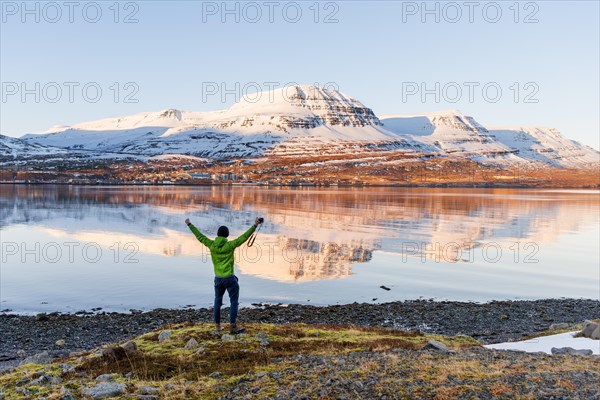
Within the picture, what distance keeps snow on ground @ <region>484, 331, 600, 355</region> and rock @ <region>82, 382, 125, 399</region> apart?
10.8 meters

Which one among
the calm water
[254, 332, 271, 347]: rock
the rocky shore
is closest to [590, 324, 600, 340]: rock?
the rocky shore

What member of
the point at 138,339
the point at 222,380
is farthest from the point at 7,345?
the point at 222,380

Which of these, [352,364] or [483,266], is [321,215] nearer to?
[483,266]

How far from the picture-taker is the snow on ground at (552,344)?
16003 millimetres

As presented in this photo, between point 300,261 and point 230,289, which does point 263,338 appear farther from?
point 300,261

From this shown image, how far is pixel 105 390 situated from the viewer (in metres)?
10.6

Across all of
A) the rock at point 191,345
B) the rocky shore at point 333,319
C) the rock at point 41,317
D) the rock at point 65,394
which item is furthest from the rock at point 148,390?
the rock at point 41,317

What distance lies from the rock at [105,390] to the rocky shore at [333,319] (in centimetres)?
899

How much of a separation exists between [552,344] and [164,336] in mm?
11554

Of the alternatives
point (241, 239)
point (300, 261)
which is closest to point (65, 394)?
point (241, 239)

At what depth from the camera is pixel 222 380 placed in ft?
37.3

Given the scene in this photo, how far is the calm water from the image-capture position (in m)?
30.8

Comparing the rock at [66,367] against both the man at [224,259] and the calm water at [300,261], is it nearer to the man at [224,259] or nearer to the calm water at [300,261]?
the man at [224,259]

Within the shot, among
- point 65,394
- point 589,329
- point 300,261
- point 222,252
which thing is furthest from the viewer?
point 300,261
